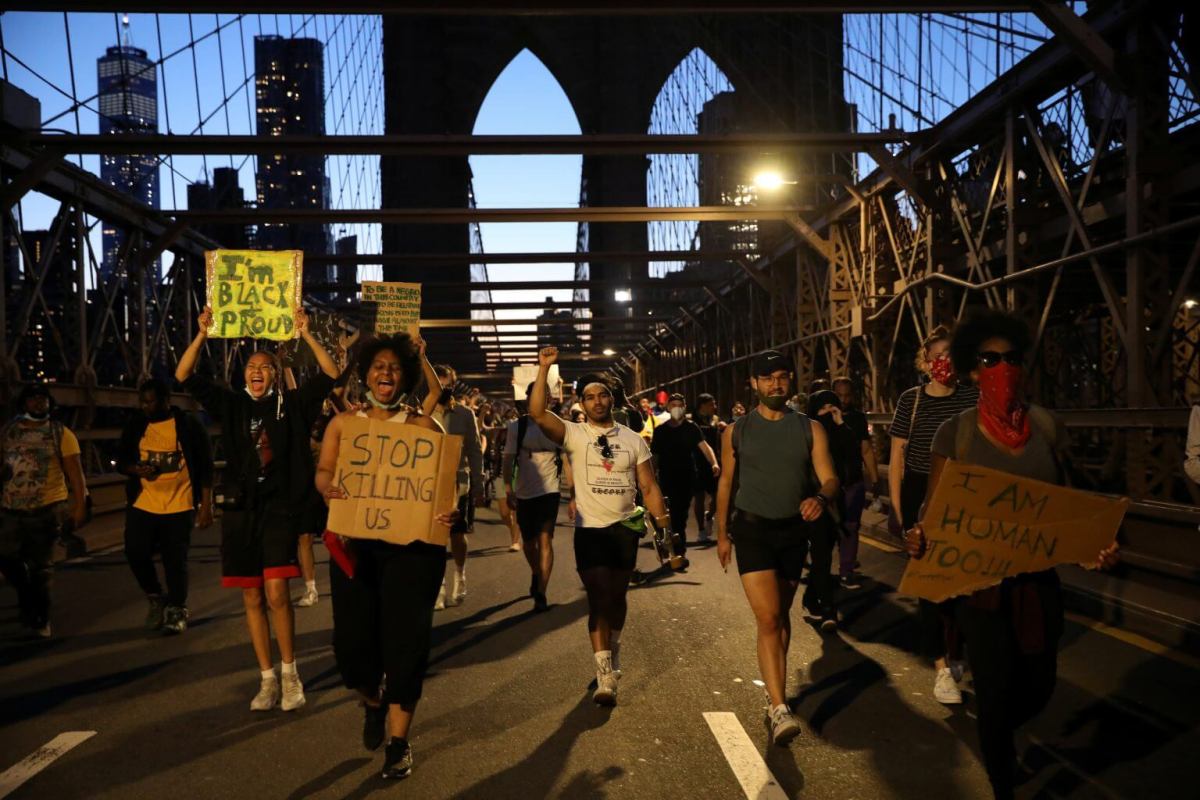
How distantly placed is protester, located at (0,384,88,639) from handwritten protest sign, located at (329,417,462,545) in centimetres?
412

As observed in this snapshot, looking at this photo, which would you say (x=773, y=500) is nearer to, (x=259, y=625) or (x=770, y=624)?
(x=770, y=624)

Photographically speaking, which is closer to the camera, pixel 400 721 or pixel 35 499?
pixel 400 721

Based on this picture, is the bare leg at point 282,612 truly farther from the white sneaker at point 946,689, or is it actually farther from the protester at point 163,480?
the white sneaker at point 946,689

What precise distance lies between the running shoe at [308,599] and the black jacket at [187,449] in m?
1.67

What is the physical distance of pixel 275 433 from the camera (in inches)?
233

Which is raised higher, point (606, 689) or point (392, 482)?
point (392, 482)

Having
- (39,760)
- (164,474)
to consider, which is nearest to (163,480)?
(164,474)

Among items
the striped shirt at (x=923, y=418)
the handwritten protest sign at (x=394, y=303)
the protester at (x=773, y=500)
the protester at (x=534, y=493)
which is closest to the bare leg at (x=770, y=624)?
the protester at (x=773, y=500)

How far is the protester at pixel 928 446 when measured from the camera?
5969 mm

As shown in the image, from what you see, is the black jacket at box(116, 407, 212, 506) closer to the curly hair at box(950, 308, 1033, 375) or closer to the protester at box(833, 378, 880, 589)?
the protester at box(833, 378, 880, 589)

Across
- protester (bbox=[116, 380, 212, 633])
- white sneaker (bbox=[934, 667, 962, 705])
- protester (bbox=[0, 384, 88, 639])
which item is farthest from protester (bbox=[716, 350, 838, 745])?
protester (bbox=[0, 384, 88, 639])

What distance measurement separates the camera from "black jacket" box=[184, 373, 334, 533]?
19.4ft

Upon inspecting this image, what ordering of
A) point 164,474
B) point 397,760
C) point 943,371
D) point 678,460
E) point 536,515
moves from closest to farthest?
point 397,760
point 943,371
point 164,474
point 536,515
point 678,460

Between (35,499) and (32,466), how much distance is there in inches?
9.6
